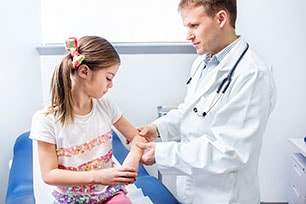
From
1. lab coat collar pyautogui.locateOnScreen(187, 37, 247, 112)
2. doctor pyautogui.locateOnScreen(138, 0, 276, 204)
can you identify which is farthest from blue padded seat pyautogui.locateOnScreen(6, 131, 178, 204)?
lab coat collar pyautogui.locateOnScreen(187, 37, 247, 112)

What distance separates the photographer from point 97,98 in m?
1.19

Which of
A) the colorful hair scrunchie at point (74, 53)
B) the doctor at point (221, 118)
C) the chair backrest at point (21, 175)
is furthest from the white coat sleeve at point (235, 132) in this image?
the chair backrest at point (21, 175)

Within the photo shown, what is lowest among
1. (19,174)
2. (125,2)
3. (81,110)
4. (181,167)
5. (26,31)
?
(19,174)

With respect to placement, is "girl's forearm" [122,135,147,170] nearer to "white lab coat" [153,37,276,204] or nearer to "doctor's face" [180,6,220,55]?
"white lab coat" [153,37,276,204]

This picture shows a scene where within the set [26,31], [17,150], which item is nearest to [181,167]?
[17,150]

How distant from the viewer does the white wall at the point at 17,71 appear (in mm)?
1820

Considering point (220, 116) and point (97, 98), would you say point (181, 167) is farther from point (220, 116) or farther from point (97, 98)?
point (97, 98)

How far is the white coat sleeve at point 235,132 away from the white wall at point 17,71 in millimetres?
1221

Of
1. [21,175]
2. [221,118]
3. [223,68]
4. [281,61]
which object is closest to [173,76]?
[281,61]

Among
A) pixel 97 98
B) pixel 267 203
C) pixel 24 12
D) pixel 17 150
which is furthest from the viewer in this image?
pixel 267 203

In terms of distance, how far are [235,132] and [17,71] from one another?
4.76ft

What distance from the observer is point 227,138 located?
1063mm

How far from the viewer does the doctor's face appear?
1119 millimetres

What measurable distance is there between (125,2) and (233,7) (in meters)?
1.02
